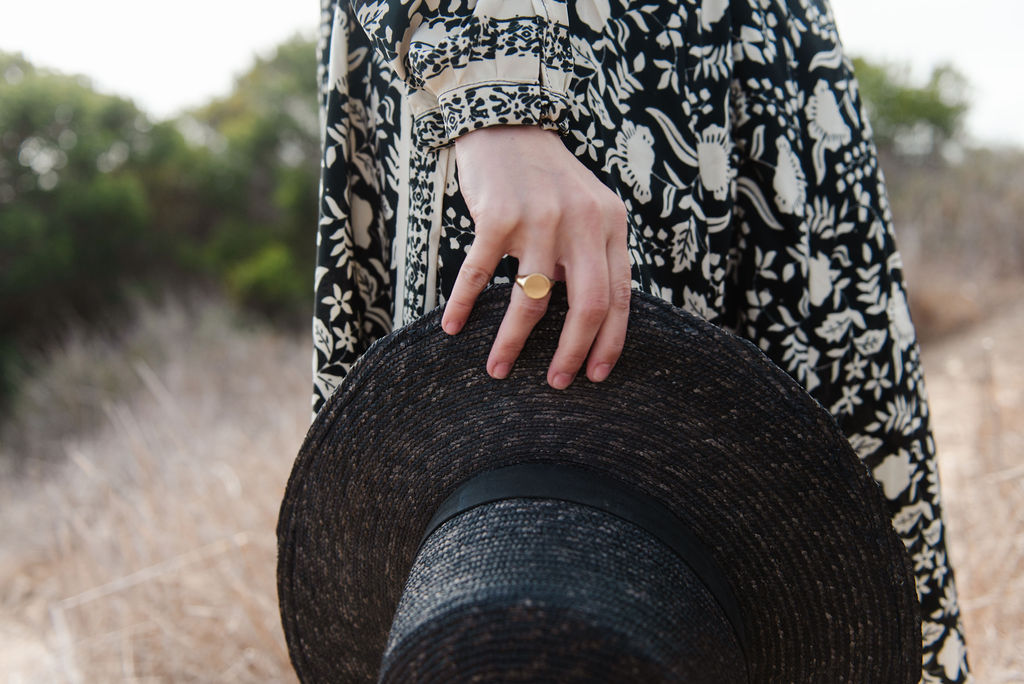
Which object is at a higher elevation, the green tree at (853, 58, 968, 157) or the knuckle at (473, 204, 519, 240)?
the green tree at (853, 58, 968, 157)

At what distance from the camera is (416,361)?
2.56 feet

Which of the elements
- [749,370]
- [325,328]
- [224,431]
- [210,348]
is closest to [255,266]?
[210,348]

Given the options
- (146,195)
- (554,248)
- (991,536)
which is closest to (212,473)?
(554,248)

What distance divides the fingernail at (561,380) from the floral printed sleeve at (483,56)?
269 mm

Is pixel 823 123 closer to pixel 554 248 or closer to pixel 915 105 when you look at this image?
pixel 554 248

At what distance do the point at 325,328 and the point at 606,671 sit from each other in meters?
0.61

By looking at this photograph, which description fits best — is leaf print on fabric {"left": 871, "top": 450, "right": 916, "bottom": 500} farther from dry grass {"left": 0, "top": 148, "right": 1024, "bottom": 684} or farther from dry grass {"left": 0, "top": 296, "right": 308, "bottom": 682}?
dry grass {"left": 0, "top": 296, "right": 308, "bottom": 682}

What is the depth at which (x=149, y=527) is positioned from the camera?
2301mm

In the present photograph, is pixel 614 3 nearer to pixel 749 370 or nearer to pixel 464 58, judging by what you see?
pixel 464 58

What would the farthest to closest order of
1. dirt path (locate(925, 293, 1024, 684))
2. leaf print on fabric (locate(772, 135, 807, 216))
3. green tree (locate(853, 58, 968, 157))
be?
green tree (locate(853, 58, 968, 157)) → dirt path (locate(925, 293, 1024, 684)) → leaf print on fabric (locate(772, 135, 807, 216))

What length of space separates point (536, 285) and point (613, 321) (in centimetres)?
9

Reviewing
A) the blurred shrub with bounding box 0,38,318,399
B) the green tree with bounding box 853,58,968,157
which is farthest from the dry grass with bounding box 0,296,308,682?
the green tree with bounding box 853,58,968,157

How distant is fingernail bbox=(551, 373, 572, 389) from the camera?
74 cm

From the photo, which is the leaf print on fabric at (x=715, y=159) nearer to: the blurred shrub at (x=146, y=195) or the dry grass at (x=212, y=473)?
the dry grass at (x=212, y=473)
